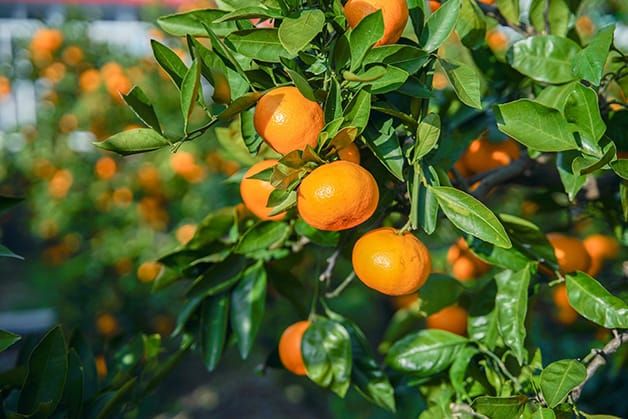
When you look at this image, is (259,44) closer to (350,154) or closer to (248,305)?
(350,154)

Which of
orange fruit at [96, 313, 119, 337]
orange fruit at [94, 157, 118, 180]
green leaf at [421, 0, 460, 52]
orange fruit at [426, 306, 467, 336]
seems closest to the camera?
green leaf at [421, 0, 460, 52]

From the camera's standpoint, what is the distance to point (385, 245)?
589mm

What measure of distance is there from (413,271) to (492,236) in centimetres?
8

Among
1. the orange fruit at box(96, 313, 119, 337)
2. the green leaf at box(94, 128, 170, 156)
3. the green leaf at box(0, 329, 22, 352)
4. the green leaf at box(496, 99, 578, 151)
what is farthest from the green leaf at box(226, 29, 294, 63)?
the orange fruit at box(96, 313, 119, 337)

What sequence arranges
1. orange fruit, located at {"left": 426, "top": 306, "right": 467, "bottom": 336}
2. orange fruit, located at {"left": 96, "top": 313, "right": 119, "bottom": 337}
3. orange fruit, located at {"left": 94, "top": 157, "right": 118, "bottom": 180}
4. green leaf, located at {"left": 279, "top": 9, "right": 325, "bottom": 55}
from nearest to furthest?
green leaf, located at {"left": 279, "top": 9, "right": 325, "bottom": 55} < orange fruit, located at {"left": 426, "top": 306, "right": 467, "bottom": 336} < orange fruit, located at {"left": 94, "top": 157, "right": 118, "bottom": 180} < orange fruit, located at {"left": 96, "top": 313, "right": 119, "bottom": 337}

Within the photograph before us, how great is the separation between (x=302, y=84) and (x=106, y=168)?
1.95 meters

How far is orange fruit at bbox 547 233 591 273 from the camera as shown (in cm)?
79

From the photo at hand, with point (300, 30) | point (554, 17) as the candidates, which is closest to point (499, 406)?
point (300, 30)

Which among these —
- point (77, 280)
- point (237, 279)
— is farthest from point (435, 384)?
point (77, 280)

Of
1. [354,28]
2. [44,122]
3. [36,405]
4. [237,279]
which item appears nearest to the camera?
[354,28]

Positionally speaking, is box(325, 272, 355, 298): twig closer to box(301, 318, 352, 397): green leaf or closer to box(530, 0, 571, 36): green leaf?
box(301, 318, 352, 397): green leaf

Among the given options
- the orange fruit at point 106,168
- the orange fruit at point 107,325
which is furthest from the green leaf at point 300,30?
the orange fruit at point 107,325

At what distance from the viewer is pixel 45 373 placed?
0.66m

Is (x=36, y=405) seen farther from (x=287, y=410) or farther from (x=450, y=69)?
(x=287, y=410)
